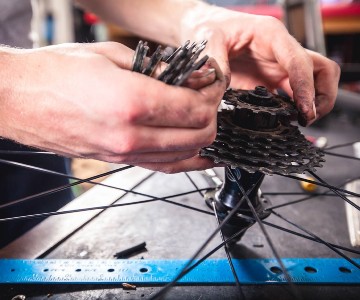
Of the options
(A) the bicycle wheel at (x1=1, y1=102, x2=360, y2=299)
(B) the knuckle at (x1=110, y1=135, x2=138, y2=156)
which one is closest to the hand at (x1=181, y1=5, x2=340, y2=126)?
(A) the bicycle wheel at (x1=1, y1=102, x2=360, y2=299)

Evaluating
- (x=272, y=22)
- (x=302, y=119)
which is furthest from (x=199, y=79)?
(x=272, y=22)

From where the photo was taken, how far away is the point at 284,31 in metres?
0.55

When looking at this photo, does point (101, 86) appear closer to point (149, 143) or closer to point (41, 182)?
point (149, 143)

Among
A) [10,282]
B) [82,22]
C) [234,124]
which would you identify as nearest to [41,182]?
[10,282]

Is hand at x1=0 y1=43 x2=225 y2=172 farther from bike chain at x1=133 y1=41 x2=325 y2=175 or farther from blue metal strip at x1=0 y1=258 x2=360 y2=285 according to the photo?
blue metal strip at x1=0 y1=258 x2=360 y2=285

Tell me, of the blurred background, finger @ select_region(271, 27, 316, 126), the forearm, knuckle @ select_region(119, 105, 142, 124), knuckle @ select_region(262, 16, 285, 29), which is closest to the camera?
knuckle @ select_region(119, 105, 142, 124)

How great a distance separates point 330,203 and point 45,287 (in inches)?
19.3

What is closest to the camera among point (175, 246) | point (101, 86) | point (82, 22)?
point (101, 86)

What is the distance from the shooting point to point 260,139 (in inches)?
15.0

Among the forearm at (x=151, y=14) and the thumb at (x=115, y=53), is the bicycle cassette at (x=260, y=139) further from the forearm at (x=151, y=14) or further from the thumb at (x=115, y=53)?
the forearm at (x=151, y=14)

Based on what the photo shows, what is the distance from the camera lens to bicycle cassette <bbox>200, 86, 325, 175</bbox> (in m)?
0.34

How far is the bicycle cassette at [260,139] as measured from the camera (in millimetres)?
344

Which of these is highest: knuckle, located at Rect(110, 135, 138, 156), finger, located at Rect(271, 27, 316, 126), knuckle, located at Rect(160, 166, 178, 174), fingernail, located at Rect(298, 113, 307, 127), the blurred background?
the blurred background

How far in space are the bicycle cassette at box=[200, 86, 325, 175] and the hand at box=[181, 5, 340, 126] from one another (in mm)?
64
